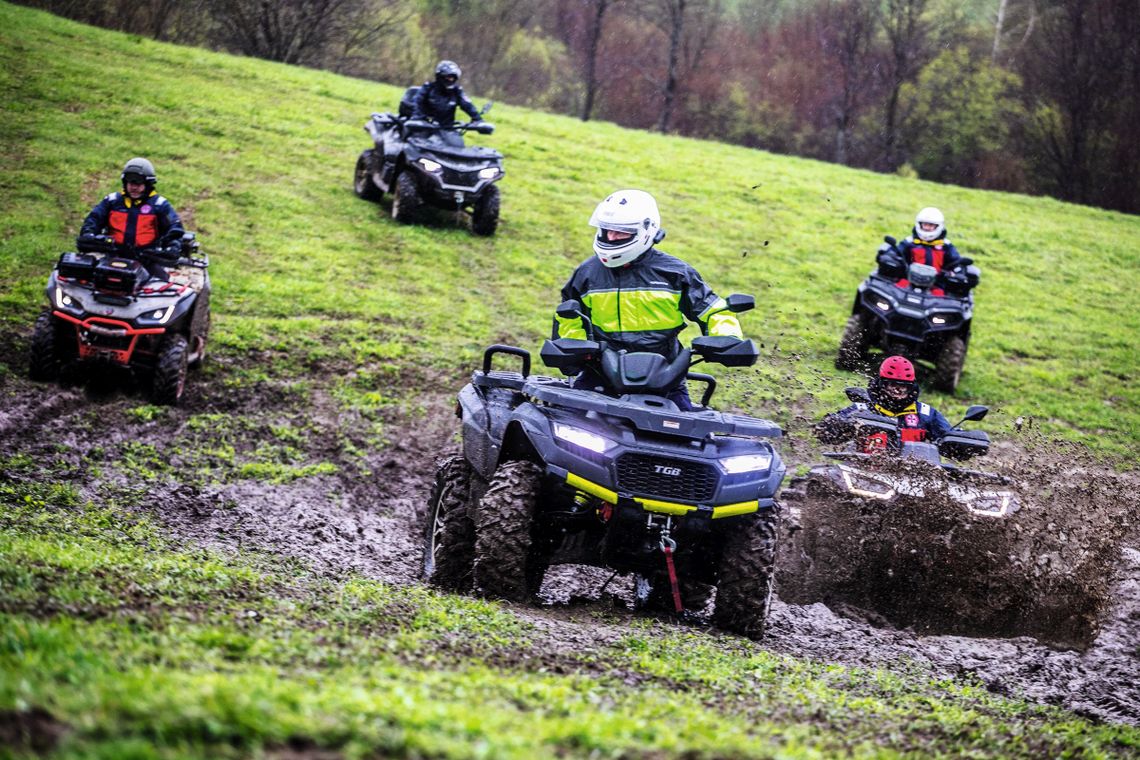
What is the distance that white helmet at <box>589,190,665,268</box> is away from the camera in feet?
25.8

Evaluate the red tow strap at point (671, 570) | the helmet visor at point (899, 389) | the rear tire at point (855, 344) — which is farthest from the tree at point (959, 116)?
the red tow strap at point (671, 570)

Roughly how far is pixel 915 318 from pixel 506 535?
1003cm

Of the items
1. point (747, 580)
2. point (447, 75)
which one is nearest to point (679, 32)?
point (447, 75)

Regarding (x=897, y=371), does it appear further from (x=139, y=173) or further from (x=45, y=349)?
(x=45, y=349)

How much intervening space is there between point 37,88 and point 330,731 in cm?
2309

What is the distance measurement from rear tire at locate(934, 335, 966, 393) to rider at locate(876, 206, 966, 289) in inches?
35.8

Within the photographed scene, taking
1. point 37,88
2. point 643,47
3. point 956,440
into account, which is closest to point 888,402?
point 956,440

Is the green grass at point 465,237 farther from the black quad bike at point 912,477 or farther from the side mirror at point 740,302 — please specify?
the side mirror at point 740,302

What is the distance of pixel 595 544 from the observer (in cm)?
710

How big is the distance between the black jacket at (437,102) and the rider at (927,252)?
7.13 metres

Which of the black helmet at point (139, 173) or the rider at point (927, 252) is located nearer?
the black helmet at point (139, 173)

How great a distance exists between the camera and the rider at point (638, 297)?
782 centimetres

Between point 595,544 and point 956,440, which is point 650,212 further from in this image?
point 956,440

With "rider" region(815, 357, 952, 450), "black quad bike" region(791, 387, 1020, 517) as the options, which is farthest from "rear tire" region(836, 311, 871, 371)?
"black quad bike" region(791, 387, 1020, 517)
